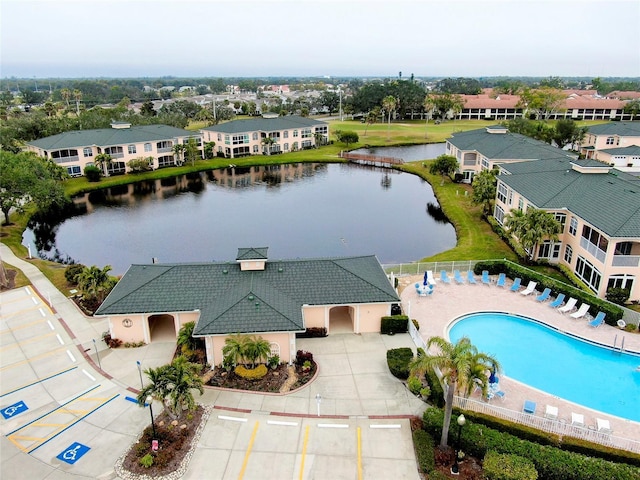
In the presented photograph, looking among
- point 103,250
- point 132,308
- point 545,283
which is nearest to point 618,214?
point 545,283

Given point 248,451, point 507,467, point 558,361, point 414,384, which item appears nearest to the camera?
point 507,467

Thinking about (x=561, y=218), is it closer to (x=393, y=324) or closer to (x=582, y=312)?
(x=582, y=312)

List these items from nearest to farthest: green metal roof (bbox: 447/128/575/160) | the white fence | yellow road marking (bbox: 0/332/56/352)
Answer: the white fence, yellow road marking (bbox: 0/332/56/352), green metal roof (bbox: 447/128/575/160)

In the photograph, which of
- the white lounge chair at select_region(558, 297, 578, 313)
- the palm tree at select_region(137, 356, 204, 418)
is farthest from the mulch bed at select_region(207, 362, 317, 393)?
the white lounge chair at select_region(558, 297, 578, 313)

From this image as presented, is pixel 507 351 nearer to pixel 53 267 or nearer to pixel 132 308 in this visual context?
pixel 132 308

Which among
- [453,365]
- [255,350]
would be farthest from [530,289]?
[255,350]

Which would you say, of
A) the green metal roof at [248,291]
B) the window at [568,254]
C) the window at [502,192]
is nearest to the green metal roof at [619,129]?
the window at [502,192]

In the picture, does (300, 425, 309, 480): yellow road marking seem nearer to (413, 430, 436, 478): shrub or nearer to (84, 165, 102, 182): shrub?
(413, 430, 436, 478): shrub
